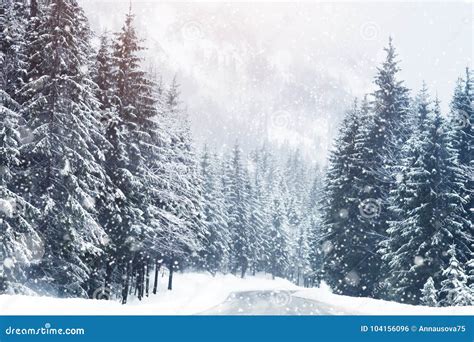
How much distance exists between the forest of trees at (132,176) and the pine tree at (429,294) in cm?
6

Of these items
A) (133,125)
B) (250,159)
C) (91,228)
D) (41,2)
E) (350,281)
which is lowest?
(350,281)

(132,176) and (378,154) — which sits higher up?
(378,154)

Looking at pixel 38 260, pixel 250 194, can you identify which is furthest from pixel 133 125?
pixel 250 194

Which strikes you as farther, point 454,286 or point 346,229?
point 346,229

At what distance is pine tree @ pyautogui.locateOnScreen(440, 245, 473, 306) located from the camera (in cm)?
2070

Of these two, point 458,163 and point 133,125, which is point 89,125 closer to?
point 133,125

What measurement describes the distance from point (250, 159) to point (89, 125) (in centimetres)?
10115

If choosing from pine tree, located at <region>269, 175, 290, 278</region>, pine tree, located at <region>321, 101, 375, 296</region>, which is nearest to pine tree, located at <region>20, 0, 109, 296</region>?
pine tree, located at <region>321, 101, 375, 296</region>

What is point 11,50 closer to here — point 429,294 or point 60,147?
point 60,147

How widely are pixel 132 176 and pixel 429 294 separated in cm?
1396

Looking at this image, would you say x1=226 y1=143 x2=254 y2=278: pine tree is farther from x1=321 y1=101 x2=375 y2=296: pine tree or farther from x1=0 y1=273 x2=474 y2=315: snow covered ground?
x1=321 y1=101 x2=375 y2=296: pine tree

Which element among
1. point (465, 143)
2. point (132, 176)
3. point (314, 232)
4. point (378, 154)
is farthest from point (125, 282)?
point (314, 232)

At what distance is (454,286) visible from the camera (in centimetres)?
2205
